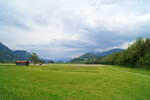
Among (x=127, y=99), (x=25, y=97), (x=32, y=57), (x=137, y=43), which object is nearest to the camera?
(x=25, y=97)

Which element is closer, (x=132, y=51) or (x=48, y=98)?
(x=48, y=98)

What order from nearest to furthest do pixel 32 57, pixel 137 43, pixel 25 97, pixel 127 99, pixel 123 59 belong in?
pixel 25 97 → pixel 127 99 → pixel 137 43 → pixel 123 59 → pixel 32 57

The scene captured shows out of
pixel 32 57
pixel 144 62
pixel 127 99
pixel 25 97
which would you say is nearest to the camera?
pixel 25 97

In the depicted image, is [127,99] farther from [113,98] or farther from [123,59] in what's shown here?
[123,59]

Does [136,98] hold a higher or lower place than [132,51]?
lower

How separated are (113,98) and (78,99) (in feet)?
6.89

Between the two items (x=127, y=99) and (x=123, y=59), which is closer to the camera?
(x=127, y=99)

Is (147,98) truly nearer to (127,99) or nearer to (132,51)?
(127,99)

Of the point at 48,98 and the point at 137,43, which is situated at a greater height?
the point at 137,43

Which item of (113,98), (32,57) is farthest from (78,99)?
(32,57)

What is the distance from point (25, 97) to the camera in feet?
25.0

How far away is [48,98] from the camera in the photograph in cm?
764

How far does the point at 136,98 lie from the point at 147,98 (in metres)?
0.69

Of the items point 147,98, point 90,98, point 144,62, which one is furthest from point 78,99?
point 144,62
